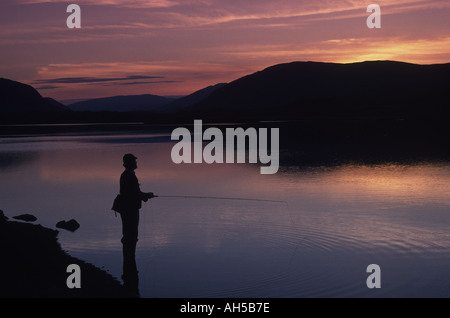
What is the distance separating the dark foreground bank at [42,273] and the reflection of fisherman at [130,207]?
0.35 m

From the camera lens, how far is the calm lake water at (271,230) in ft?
31.8

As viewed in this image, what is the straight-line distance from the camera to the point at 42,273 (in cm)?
968

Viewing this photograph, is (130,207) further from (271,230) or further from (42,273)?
(271,230)

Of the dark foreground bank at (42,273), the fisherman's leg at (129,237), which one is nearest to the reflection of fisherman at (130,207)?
the fisherman's leg at (129,237)

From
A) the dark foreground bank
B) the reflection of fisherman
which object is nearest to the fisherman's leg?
the reflection of fisherman

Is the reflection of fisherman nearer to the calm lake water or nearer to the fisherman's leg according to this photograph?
the fisherman's leg

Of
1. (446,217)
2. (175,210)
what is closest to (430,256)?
(446,217)

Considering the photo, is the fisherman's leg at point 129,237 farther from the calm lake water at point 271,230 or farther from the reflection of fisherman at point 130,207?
the calm lake water at point 271,230

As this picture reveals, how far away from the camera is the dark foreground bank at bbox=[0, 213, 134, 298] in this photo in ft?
28.5

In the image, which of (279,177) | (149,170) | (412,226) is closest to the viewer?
(412,226)

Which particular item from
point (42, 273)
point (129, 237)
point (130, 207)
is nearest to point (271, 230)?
point (129, 237)

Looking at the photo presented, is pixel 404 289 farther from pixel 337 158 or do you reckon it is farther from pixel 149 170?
pixel 337 158

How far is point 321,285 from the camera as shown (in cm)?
950

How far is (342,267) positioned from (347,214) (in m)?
5.00
